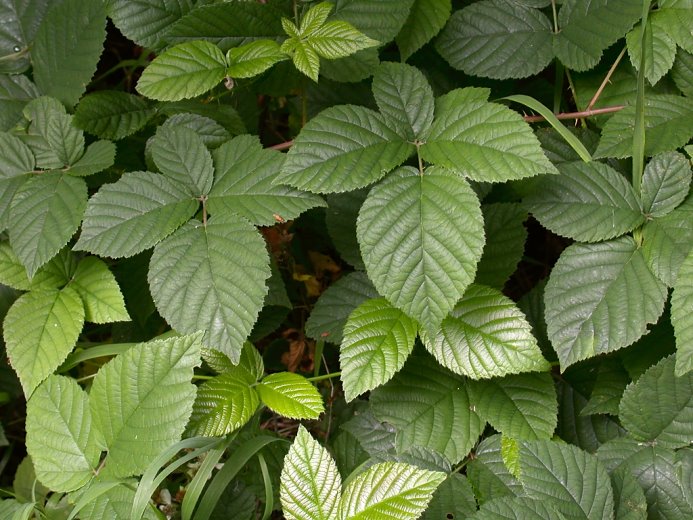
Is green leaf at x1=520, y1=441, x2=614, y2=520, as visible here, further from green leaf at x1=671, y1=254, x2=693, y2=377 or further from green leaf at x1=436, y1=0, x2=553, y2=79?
green leaf at x1=436, y1=0, x2=553, y2=79

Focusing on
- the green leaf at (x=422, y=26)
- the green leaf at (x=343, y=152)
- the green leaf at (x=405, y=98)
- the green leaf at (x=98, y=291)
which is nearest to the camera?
the green leaf at (x=343, y=152)

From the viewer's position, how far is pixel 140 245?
1467mm

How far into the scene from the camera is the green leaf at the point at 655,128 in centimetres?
154

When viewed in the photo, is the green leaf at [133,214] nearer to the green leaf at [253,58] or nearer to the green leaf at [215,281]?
the green leaf at [215,281]

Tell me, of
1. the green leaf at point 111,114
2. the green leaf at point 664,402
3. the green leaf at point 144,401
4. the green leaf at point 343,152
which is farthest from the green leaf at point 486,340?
the green leaf at point 111,114

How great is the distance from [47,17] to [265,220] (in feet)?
2.79

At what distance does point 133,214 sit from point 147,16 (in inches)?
20.0

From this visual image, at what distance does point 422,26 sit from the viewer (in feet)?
5.64

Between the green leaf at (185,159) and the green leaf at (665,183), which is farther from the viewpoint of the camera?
the green leaf at (185,159)

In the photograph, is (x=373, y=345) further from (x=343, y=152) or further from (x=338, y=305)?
(x=343, y=152)

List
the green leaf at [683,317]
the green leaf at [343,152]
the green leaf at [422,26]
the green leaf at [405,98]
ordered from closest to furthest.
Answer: the green leaf at [683,317], the green leaf at [343,152], the green leaf at [405,98], the green leaf at [422,26]

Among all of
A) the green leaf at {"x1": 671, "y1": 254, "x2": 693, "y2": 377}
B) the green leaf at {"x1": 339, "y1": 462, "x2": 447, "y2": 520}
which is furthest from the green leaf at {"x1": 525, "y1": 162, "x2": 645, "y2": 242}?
the green leaf at {"x1": 339, "y1": 462, "x2": 447, "y2": 520}

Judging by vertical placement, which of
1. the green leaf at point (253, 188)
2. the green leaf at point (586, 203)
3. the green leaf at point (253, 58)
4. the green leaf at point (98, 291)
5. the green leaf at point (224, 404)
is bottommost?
the green leaf at point (224, 404)

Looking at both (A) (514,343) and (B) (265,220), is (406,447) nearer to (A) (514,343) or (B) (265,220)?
(A) (514,343)
